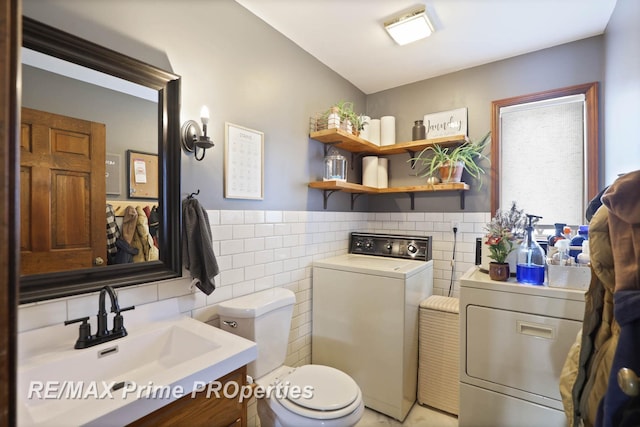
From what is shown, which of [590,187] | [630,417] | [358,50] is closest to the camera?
[630,417]

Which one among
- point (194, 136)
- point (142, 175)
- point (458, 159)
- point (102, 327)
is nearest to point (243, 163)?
point (194, 136)

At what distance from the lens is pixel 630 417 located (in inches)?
25.3

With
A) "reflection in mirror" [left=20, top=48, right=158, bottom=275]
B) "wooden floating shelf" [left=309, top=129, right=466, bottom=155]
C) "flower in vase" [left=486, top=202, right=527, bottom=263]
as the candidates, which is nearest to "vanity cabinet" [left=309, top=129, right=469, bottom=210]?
"wooden floating shelf" [left=309, top=129, right=466, bottom=155]

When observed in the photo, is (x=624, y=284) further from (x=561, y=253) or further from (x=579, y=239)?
(x=579, y=239)

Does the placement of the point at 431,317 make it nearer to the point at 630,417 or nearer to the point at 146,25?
the point at 630,417

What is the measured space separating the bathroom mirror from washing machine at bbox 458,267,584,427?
5.13 ft

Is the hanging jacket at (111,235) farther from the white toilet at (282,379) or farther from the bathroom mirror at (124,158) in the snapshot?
the white toilet at (282,379)

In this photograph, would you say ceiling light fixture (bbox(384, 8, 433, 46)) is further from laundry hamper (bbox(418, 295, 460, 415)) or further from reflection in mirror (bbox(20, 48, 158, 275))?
laundry hamper (bbox(418, 295, 460, 415))

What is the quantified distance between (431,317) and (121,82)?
2.24 metres

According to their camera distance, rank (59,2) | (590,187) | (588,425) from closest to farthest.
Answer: (588,425) < (59,2) < (590,187)

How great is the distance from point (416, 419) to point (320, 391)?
38.7 inches

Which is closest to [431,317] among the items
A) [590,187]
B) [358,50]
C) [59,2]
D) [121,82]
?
[590,187]

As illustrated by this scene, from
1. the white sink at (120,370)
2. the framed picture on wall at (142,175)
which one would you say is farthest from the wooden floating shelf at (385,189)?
the white sink at (120,370)

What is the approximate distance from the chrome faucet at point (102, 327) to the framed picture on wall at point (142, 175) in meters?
0.43
